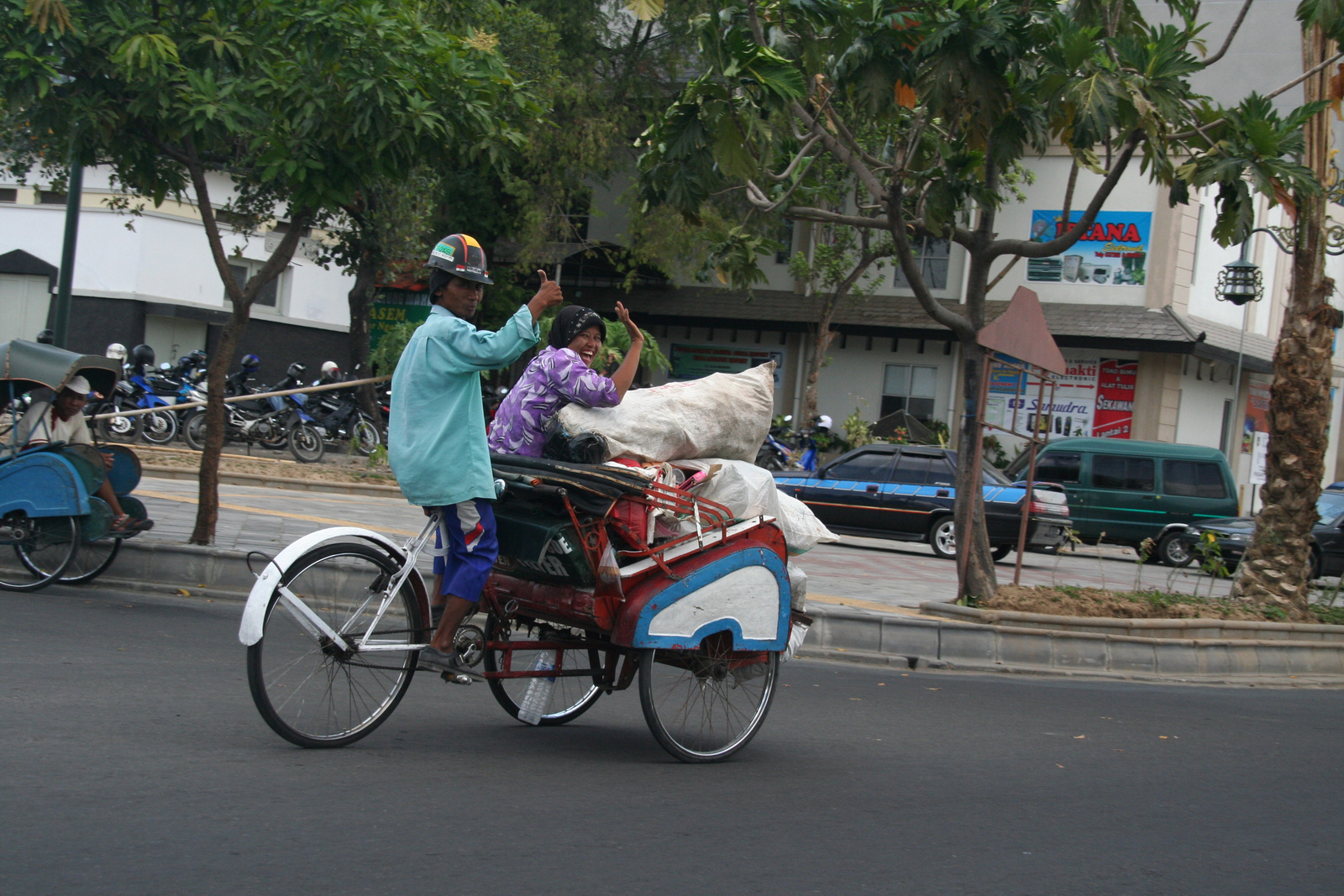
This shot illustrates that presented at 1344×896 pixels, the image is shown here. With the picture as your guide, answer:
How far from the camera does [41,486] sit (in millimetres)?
7629

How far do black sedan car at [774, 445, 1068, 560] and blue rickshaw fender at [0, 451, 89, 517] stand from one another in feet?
34.4

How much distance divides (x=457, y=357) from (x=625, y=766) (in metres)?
1.80

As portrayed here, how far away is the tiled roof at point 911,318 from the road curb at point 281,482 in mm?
9508

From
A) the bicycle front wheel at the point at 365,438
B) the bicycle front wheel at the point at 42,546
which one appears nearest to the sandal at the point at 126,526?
the bicycle front wheel at the point at 42,546

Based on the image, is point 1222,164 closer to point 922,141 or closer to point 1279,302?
point 922,141

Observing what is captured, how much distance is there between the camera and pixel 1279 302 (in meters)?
30.5

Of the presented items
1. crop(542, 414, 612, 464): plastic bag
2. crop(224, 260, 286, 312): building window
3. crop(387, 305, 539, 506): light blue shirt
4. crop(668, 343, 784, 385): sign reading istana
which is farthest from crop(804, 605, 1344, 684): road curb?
crop(224, 260, 286, 312): building window

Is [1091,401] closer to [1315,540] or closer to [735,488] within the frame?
[1315,540]

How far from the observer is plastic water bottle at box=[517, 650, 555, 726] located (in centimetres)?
525

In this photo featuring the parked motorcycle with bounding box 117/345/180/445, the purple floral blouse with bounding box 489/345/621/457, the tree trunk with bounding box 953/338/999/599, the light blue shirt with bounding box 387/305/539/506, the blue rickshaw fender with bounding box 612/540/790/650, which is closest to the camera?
the light blue shirt with bounding box 387/305/539/506

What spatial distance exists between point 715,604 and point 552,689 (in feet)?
2.93

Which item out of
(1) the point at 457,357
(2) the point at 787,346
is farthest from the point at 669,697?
(2) the point at 787,346

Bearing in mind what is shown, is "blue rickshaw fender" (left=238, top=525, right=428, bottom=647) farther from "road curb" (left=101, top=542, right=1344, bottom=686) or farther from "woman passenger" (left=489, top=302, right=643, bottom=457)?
"road curb" (left=101, top=542, right=1344, bottom=686)

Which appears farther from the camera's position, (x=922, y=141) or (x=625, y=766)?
(x=922, y=141)
